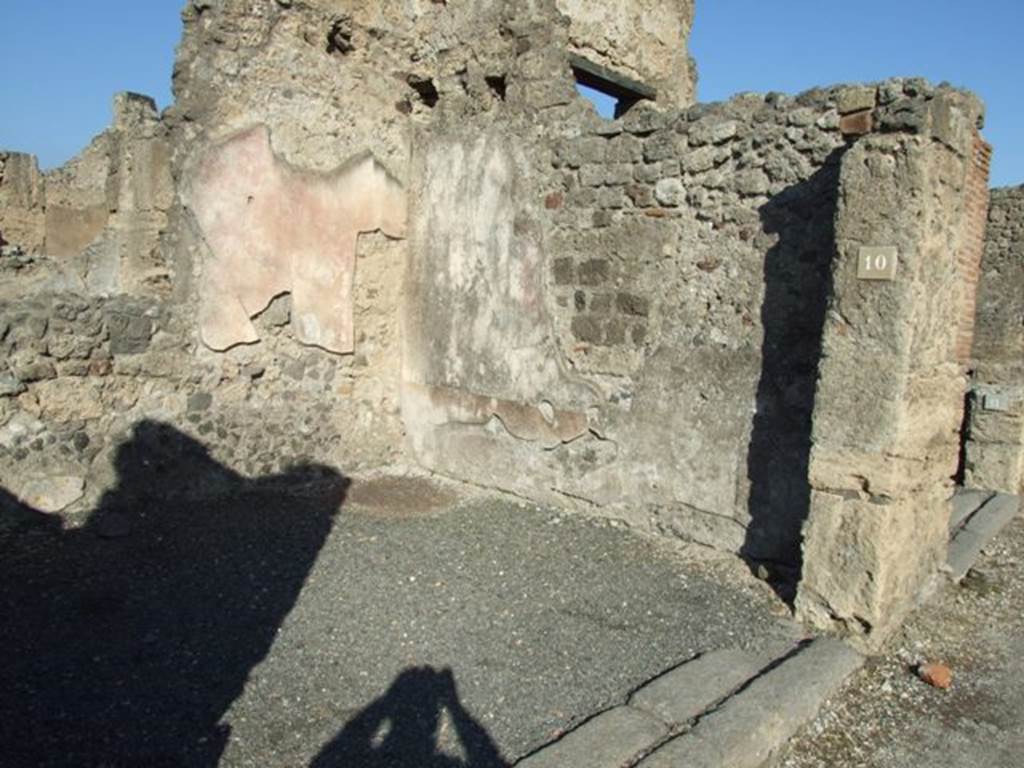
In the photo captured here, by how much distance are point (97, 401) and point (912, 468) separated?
13.9 feet

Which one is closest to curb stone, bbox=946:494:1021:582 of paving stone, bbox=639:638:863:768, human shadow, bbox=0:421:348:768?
paving stone, bbox=639:638:863:768

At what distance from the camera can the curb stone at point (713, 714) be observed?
7.92ft

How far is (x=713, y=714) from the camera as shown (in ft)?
8.70

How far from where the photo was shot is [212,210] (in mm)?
4875

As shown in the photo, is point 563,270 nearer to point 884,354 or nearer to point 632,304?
point 632,304

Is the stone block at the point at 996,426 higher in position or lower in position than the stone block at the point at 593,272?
lower

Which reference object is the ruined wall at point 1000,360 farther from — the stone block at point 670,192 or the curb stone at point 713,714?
the curb stone at point 713,714

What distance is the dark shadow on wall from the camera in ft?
12.4

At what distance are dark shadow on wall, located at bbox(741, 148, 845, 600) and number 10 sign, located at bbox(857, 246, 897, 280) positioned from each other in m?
0.44

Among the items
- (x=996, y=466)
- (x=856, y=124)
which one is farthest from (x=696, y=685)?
(x=996, y=466)

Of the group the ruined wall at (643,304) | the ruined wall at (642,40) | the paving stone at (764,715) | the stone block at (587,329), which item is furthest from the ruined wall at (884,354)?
the ruined wall at (642,40)

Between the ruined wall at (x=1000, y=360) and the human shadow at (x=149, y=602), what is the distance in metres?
5.30

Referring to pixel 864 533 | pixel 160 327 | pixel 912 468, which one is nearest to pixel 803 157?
pixel 912 468

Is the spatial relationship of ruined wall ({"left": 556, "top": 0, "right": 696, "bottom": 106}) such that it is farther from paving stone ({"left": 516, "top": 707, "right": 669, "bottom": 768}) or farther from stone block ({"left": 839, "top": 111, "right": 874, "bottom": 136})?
paving stone ({"left": 516, "top": 707, "right": 669, "bottom": 768})
